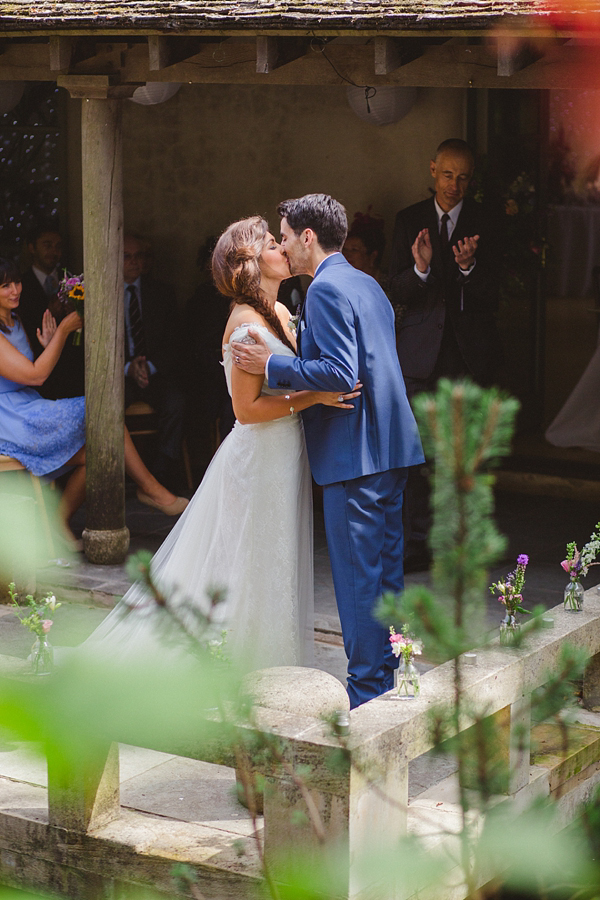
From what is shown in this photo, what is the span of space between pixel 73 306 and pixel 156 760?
364 cm

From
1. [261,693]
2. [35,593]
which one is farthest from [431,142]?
[261,693]

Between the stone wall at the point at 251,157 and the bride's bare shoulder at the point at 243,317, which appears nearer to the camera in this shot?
the bride's bare shoulder at the point at 243,317

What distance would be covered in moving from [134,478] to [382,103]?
9.02 feet

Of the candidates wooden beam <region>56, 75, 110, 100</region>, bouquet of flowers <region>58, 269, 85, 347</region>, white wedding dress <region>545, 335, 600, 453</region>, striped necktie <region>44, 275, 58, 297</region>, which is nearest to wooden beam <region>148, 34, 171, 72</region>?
wooden beam <region>56, 75, 110, 100</region>

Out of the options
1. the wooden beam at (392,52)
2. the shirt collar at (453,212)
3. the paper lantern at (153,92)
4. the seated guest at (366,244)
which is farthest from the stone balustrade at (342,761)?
the paper lantern at (153,92)

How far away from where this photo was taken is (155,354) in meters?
8.50

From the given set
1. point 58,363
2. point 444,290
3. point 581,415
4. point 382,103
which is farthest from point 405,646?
point 581,415

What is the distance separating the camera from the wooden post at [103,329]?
6395 mm

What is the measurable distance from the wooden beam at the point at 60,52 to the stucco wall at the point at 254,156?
2953 mm

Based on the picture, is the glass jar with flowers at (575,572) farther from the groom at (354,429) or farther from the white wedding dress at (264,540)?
the white wedding dress at (264,540)

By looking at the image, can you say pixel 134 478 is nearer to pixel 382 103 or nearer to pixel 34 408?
pixel 34 408

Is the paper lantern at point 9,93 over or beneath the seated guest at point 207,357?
over

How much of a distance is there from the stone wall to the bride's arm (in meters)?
4.46

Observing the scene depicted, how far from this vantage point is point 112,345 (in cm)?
654
